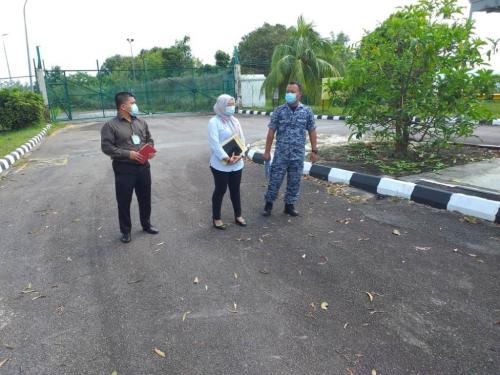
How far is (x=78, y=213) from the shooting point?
5.25m

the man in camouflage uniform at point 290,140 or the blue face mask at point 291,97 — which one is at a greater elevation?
the blue face mask at point 291,97

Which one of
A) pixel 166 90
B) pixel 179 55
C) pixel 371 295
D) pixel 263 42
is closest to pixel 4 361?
pixel 371 295

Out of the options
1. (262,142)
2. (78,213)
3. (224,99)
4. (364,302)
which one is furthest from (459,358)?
(262,142)

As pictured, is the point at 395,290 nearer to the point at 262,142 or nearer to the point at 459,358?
the point at 459,358

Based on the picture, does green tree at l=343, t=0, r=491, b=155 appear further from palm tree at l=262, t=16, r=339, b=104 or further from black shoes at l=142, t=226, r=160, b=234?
palm tree at l=262, t=16, r=339, b=104

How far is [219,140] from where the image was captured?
4.30 m

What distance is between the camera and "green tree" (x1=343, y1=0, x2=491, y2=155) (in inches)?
259

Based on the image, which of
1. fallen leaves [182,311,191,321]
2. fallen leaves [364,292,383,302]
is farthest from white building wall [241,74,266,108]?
fallen leaves [182,311,191,321]

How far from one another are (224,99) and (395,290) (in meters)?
2.49

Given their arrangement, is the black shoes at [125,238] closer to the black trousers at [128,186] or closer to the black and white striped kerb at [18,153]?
the black trousers at [128,186]

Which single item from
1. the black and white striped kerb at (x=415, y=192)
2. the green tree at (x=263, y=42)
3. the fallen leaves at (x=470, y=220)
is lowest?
the fallen leaves at (x=470, y=220)

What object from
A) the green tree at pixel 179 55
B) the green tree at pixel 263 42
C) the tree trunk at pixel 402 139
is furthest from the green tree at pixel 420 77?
the green tree at pixel 179 55

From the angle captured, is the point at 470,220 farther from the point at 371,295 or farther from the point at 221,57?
the point at 221,57

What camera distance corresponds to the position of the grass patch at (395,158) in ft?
22.2
